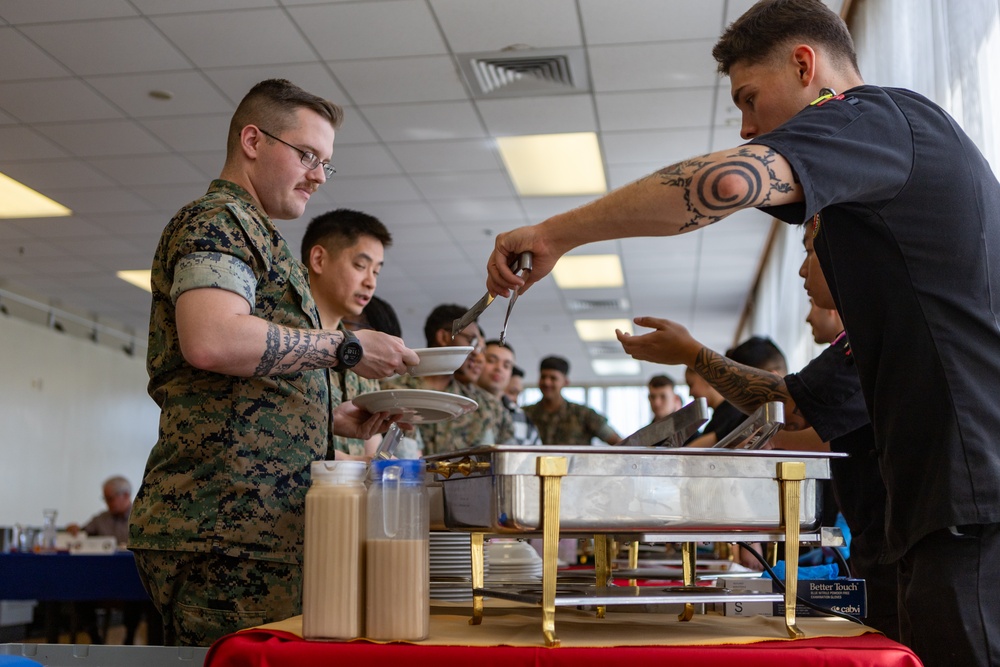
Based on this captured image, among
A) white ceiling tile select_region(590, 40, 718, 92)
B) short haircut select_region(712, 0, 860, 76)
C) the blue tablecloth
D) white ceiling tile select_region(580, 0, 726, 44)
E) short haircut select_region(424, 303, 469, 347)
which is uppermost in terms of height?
white ceiling tile select_region(580, 0, 726, 44)

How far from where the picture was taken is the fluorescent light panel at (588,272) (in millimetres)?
7441

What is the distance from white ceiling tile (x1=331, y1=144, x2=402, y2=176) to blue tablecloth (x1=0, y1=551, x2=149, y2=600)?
2.76 m

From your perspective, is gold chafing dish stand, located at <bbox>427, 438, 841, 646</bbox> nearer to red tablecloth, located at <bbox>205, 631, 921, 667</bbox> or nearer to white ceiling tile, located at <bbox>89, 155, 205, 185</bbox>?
red tablecloth, located at <bbox>205, 631, 921, 667</bbox>

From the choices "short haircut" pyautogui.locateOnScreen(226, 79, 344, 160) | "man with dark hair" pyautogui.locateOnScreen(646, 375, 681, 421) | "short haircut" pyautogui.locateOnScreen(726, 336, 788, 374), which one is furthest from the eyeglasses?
"man with dark hair" pyautogui.locateOnScreen(646, 375, 681, 421)

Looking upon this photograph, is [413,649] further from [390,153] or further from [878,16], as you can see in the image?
[390,153]

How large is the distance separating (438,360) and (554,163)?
13.8 feet

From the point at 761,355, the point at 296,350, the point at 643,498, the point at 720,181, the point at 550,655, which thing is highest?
the point at 761,355

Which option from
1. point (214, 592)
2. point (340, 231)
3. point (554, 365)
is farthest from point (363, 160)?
point (214, 592)

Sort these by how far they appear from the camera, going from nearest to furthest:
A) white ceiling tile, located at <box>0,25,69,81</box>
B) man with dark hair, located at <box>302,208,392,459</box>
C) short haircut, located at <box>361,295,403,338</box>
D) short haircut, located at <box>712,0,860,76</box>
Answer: short haircut, located at <box>712,0,860,76</box> < man with dark hair, located at <box>302,208,392,459</box> < short haircut, located at <box>361,295,403,338</box> < white ceiling tile, located at <box>0,25,69,81</box>

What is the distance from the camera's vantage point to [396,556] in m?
1.00

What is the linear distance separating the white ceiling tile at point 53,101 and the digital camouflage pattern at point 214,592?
3790 millimetres

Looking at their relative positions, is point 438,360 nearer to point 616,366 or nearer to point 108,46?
point 108,46

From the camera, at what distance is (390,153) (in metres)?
5.30

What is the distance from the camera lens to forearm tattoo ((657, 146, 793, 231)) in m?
0.96
